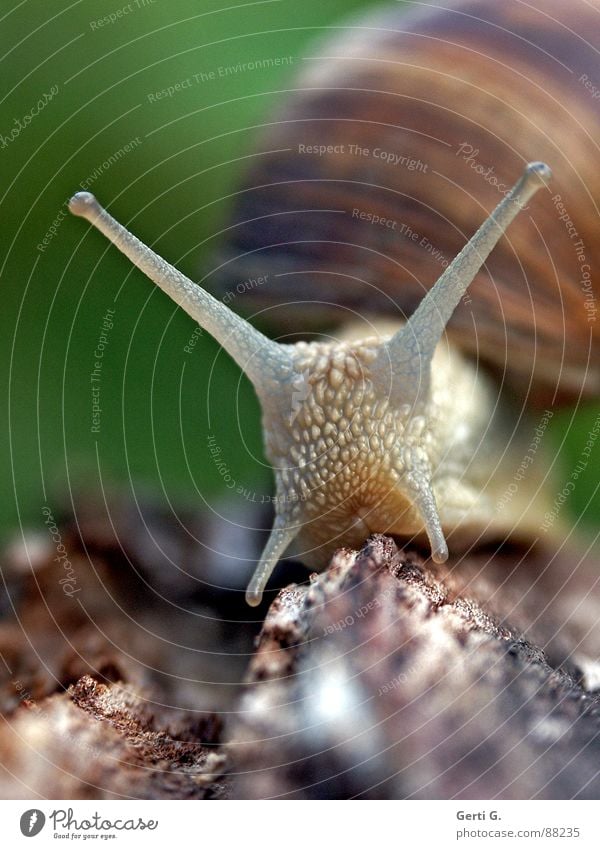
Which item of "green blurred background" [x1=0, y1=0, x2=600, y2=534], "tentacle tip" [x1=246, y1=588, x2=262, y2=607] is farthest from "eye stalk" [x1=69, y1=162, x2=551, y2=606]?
"green blurred background" [x1=0, y1=0, x2=600, y2=534]

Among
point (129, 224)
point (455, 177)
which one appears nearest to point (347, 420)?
point (455, 177)

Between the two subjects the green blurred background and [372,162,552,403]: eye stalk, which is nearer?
[372,162,552,403]: eye stalk

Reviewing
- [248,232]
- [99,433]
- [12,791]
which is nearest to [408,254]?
[248,232]

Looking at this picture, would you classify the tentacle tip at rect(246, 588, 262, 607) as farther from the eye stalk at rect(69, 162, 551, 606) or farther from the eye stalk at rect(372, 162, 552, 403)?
the eye stalk at rect(372, 162, 552, 403)

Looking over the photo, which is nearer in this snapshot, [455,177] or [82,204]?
[82,204]

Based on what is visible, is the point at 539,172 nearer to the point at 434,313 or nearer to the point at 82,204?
the point at 434,313
